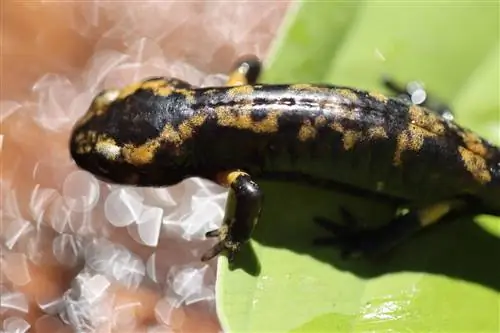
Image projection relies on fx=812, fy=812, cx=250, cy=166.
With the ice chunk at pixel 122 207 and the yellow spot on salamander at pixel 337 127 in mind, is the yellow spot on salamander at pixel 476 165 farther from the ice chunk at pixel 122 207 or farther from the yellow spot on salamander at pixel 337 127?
the ice chunk at pixel 122 207

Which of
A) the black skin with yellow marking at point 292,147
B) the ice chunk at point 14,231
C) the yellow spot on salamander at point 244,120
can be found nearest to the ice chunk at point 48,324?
the ice chunk at point 14,231

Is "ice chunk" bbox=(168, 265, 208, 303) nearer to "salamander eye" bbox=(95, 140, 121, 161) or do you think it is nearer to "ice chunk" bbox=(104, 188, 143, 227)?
"ice chunk" bbox=(104, 188, 143, 227)

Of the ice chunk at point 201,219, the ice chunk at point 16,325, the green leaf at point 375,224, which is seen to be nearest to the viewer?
the green leaf at point 375,224

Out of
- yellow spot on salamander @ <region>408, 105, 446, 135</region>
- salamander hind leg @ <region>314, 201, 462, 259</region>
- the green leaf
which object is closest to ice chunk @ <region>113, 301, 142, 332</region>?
the green leaf

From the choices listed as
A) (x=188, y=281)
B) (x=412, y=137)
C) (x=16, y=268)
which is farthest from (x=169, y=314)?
(x=412, y=137)

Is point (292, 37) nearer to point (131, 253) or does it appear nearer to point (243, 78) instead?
point (243, 78)

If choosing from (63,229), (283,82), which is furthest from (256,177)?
(63,229)
